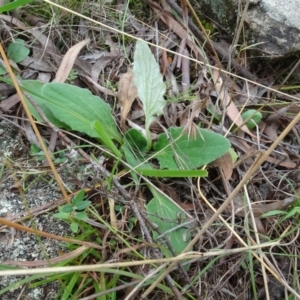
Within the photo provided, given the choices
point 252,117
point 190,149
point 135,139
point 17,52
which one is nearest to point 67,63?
point 17,52

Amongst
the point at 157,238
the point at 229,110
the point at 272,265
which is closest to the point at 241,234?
the point at 272,265

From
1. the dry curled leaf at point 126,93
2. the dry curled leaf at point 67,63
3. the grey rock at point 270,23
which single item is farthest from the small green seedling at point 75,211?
the grey rock at point 270,23

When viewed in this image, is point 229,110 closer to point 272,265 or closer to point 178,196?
point 178,196

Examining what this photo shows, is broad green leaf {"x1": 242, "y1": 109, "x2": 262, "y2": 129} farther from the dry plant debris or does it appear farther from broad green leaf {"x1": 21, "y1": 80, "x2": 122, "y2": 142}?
broad green leaf {"x1": 21, "y1": 80, "x2": 122, "y2": 142}

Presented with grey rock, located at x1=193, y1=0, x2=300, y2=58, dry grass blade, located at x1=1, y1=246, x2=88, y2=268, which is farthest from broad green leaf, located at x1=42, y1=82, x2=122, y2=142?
grey rock, located at x1=193, y1=0, x2=300, y2=58

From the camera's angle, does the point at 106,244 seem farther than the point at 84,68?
No

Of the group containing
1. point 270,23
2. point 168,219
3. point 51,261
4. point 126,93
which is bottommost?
point 51,261

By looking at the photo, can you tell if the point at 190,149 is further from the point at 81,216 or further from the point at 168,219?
the point at 81,216
